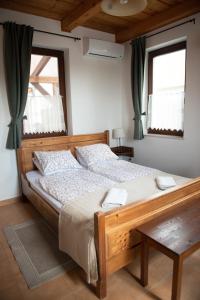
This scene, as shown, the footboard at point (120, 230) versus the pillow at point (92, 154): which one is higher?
the pillow at point (92, 154)

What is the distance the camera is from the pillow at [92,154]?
3164 mm

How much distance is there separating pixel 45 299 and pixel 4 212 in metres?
1.63

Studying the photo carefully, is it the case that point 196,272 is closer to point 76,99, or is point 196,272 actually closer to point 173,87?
point 173,87

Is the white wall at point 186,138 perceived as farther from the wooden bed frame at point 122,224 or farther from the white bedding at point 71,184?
the white bedding at point 71,184

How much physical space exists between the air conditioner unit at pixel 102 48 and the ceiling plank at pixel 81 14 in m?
0.37

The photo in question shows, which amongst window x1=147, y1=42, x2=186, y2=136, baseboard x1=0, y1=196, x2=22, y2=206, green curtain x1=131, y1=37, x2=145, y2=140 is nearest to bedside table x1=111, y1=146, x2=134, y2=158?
green curtain x1=131, y1=37, x2=145, y2=140

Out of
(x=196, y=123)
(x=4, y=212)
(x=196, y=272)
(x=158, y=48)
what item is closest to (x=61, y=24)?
(x=158, y=48)

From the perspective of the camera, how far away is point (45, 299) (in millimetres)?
1498

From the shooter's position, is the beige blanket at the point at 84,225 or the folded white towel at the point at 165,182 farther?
the folded white towel at the point at 165,182

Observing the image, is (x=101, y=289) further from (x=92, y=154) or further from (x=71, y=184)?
(x=92, y=154)

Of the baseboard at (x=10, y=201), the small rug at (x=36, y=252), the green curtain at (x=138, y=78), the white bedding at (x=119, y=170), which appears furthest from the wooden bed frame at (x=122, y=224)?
the green curtain at (x=138, y=78)

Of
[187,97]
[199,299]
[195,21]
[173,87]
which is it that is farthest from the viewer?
[173,87]

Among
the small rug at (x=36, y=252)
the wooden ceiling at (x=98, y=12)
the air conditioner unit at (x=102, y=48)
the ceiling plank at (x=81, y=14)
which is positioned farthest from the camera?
the air conditioner unit at (x=102, y=48)

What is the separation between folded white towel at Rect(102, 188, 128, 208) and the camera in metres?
1.75
